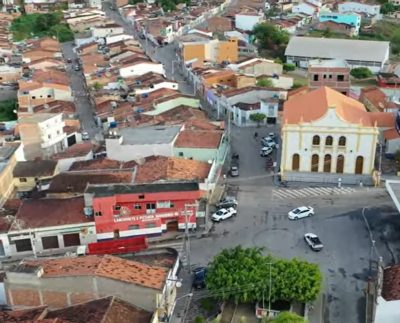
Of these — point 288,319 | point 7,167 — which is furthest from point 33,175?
point 288,319

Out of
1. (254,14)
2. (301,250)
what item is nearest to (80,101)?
(301,250)

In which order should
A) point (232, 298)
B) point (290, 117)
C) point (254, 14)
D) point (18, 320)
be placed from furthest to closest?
1. point (254, 14)
2. point (290, 117)
3. point (232, 298)
4. point (18, 320)

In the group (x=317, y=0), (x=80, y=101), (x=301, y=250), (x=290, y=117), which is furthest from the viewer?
(x=317, y=0)

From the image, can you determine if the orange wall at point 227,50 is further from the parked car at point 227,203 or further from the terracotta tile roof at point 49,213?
the terracotta tile roof at point 49,213

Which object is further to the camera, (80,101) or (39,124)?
(80,101)

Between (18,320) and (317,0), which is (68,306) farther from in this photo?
(317,0)

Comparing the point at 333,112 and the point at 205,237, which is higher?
the point at 333,112

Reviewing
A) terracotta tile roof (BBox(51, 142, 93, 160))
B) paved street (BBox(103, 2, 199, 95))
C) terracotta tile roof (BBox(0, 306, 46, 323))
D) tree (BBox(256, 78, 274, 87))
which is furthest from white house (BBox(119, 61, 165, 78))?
terracotta tile roof (BBox(0, 306, 46, 323))

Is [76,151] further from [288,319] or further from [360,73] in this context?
[360,73]
